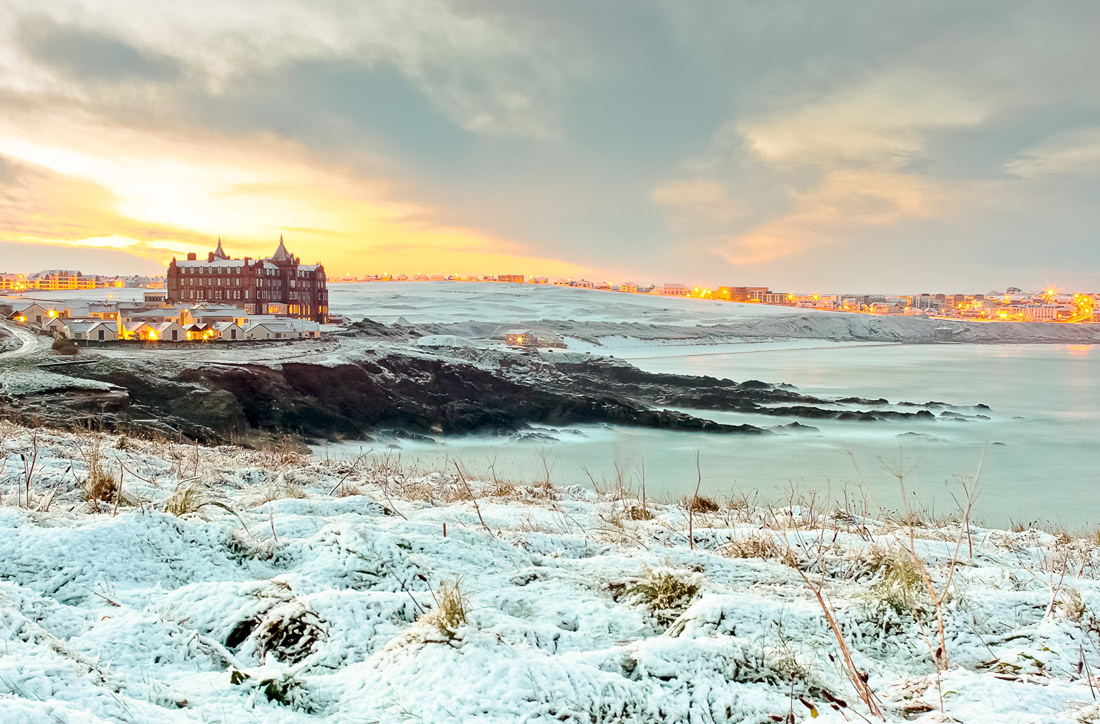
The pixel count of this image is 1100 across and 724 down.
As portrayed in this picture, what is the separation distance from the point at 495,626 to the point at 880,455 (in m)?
8.18

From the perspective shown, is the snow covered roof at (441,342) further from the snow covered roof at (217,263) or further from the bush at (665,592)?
the bush at (665,592)

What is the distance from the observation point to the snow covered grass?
165 cm

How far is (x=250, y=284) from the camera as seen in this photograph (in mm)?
58406

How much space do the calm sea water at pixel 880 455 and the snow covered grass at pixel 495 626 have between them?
3223mm

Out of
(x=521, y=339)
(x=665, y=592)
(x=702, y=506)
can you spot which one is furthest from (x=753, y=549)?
(x=521, y=339)

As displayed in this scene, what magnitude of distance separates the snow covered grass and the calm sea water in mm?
3223

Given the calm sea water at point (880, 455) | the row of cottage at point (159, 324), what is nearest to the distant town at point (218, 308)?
the row of cottage at point (159, 324)

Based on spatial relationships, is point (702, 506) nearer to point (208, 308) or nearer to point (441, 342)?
point (441, 342)

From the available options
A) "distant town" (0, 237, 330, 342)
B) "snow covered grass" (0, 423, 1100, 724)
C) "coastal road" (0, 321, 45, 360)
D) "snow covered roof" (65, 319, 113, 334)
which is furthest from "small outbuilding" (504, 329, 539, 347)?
"snow covered grass" (0, 423, 1100, 724)

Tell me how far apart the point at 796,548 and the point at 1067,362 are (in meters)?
60.2

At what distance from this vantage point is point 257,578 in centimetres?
263

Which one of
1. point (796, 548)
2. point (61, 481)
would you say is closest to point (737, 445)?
point (796, 548)

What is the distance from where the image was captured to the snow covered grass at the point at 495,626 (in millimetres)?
1648

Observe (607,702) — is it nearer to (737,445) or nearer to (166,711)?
(166,711)
